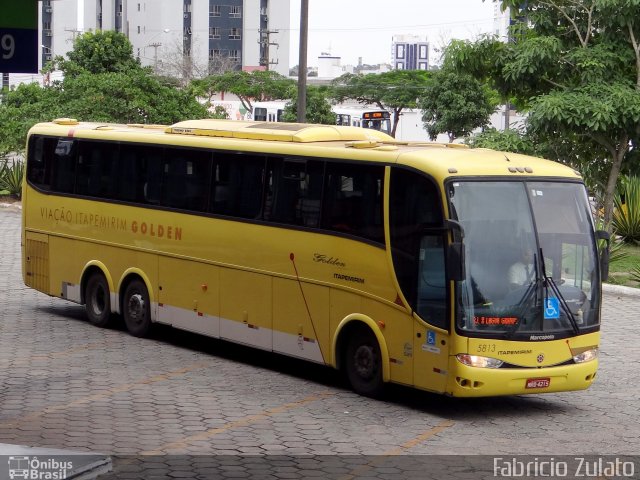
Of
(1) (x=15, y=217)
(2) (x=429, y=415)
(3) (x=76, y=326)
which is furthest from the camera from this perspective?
(1) (x=15, y=217)

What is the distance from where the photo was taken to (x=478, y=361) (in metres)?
12.1

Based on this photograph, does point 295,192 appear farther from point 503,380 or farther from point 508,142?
point 508,142

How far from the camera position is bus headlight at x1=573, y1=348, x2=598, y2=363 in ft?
41.7

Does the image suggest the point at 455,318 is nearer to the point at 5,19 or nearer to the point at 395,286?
the point at 395,286

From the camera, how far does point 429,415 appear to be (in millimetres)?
12648

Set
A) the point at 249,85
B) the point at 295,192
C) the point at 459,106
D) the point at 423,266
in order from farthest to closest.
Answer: the point at 249,85 → the point at 459,106 → the point at 295,192 → the point at 423,266

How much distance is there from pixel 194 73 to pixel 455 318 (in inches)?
3856

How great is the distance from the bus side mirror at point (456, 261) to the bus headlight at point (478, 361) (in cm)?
75

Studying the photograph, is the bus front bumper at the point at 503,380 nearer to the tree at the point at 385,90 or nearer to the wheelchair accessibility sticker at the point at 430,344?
the wheelchair accessibility sticker at the point at 430,344

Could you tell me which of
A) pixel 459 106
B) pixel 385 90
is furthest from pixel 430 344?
pixel 385 90

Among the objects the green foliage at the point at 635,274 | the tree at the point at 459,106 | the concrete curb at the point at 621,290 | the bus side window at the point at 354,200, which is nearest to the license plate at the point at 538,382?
the bus side window at the point at 354,200

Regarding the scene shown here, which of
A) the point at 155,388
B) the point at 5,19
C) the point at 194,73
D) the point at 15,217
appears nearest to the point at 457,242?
the point at 155,388

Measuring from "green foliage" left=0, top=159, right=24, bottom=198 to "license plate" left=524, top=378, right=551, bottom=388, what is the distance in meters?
29.6

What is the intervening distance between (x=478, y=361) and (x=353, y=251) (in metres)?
2.11
